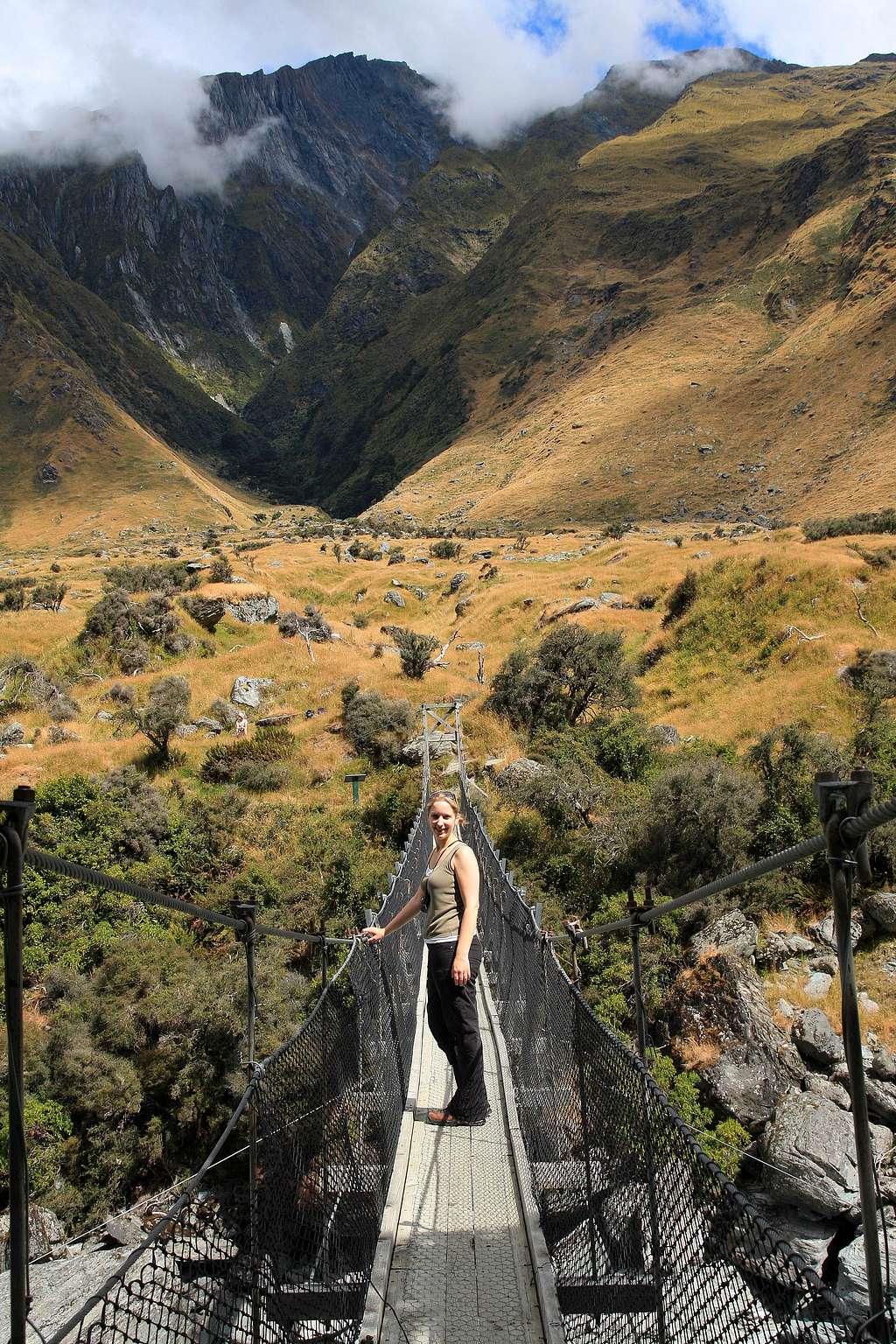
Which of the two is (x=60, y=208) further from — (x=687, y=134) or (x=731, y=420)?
(x=731, y=420)

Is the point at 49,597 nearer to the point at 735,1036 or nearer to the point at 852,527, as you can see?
the point at 735,1036

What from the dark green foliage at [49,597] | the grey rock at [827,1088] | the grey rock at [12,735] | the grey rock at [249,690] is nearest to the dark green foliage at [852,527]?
the grey rock at [249,690]

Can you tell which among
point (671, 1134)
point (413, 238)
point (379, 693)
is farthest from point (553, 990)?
point (413, 238)

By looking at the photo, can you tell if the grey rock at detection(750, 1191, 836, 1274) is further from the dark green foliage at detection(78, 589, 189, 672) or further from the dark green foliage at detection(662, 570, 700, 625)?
the dark green foliage at detection(78, 589, 189, 672)

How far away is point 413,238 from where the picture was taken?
145250 millimetres

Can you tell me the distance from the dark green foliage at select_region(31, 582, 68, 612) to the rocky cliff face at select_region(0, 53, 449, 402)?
129 metres

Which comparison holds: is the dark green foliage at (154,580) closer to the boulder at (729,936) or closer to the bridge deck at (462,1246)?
the boulder at (729,936)

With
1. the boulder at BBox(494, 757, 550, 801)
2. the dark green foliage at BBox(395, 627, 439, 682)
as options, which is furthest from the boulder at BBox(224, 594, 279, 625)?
the boulder at BBox(494, 757, 550, 801)

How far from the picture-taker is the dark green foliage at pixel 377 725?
50.7 ft

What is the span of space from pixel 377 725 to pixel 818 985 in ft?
32.0

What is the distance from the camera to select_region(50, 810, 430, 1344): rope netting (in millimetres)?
2305

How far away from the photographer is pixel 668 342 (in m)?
79.0

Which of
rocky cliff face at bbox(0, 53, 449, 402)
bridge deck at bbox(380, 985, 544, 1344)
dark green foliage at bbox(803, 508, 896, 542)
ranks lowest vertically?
bridge deck at bbox(380, 985, 544, 1344)

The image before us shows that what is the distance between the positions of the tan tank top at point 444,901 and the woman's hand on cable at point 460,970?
0.48ft
